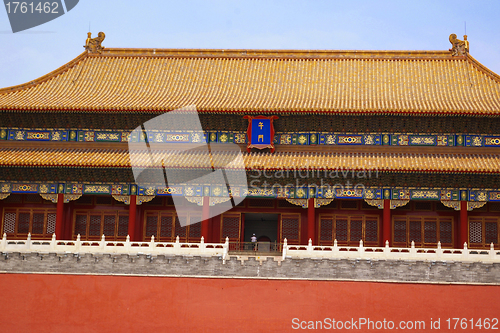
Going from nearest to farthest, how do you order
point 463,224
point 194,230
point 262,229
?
1. point 463,224
2. point 194,230
3. point 262,229

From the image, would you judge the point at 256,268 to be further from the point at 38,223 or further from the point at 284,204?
the point at 38,223

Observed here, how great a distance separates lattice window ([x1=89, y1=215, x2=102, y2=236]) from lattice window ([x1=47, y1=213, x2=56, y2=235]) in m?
1.51

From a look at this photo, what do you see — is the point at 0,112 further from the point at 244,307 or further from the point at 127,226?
the point at 244,307

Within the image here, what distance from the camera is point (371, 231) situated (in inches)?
1025

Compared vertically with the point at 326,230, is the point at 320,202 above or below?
above

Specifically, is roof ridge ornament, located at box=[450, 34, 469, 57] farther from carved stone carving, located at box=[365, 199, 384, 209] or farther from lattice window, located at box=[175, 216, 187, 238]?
lattice window, located at box=[175, 216, 187, 238]

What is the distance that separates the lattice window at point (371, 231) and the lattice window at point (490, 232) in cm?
431

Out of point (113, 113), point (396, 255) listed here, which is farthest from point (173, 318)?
point (113, 113)

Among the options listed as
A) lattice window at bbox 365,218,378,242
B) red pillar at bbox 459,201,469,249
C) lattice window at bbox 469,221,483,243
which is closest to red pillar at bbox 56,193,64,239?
lattice window at bbox 365,218,378,242

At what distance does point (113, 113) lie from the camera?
26.6 meters

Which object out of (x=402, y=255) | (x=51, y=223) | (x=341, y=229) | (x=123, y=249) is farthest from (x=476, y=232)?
(x=51, y=223)

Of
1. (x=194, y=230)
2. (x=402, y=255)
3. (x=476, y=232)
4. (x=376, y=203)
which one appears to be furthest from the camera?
(x=194, y=230)

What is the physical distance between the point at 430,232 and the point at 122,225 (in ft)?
41.5

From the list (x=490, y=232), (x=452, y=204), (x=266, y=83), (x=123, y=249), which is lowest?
(x=123, y=249)
